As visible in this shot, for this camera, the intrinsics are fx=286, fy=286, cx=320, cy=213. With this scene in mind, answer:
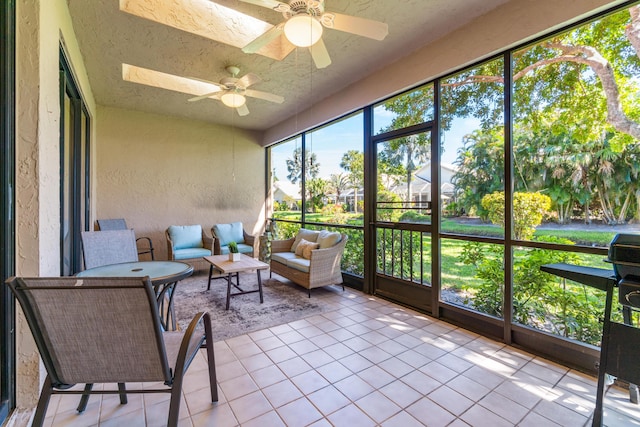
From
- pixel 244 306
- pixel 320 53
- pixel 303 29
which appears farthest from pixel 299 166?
pixel 303 29

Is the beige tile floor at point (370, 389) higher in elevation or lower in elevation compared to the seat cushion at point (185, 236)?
lower

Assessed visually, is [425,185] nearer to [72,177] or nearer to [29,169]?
[29,169]

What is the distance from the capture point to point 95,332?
118 centimetres

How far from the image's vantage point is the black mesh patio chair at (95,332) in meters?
1.12

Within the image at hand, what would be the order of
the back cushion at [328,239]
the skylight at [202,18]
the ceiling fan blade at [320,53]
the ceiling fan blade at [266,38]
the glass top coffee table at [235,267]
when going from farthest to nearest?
the back cushion at [328,239] < the glass top coffee table at [235,267] < the skylight at [202,18] < the ceiling fan blade at [320,53] < the ceiling fan blade at [266,38]

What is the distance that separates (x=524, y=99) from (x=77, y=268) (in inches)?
189

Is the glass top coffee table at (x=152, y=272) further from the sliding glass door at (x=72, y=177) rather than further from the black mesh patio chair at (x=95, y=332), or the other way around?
the sliding glass door at (x=72, y=177)

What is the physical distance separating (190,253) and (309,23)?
13.1ft

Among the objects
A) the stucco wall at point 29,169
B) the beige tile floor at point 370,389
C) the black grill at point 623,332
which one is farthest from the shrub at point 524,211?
the stucco wall at point 29,169

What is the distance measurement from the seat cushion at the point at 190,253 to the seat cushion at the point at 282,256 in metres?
1.25

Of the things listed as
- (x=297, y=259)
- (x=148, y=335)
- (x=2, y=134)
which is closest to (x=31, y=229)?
(x=2, y=134)

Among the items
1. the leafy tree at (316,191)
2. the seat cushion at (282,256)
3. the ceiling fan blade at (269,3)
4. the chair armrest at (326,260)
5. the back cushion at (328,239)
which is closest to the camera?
the ceiling fan blade at (269,3)

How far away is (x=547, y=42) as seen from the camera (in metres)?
2.29

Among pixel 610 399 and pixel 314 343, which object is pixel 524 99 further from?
pixel 314 343
